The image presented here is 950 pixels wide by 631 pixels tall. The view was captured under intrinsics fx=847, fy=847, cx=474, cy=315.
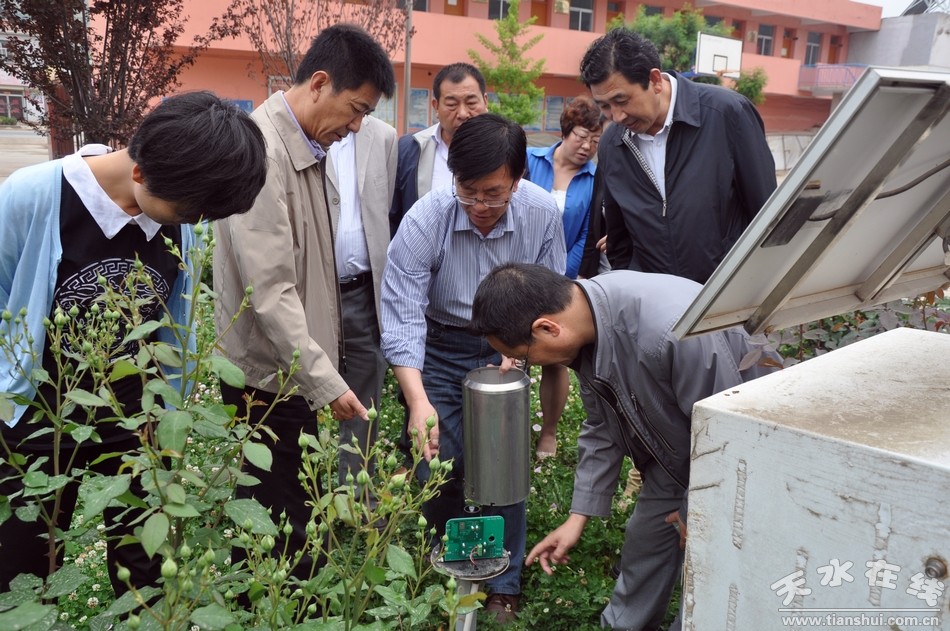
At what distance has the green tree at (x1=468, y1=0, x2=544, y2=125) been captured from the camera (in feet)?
75.3

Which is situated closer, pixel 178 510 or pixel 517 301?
pixel 178 510

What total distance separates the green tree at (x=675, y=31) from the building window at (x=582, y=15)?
0.71 metres

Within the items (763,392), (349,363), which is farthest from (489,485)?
(763,392)

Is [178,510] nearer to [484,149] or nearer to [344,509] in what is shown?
[344,509]

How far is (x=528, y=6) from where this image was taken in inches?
999

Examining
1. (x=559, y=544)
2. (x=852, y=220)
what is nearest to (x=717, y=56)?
(x=559, y=544)

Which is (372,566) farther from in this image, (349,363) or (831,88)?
(831,88)

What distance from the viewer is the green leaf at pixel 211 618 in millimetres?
1073

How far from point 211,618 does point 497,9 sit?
2511 cm

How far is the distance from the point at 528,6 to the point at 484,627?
2479 centimetres

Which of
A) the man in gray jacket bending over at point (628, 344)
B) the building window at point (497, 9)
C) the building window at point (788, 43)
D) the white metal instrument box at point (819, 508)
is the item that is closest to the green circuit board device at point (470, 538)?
the man in gray jacket bending over at point (628, 344)

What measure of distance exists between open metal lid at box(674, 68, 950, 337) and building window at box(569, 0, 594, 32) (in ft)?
86.6

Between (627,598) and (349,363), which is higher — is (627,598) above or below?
below

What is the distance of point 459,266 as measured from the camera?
2.96 metres
